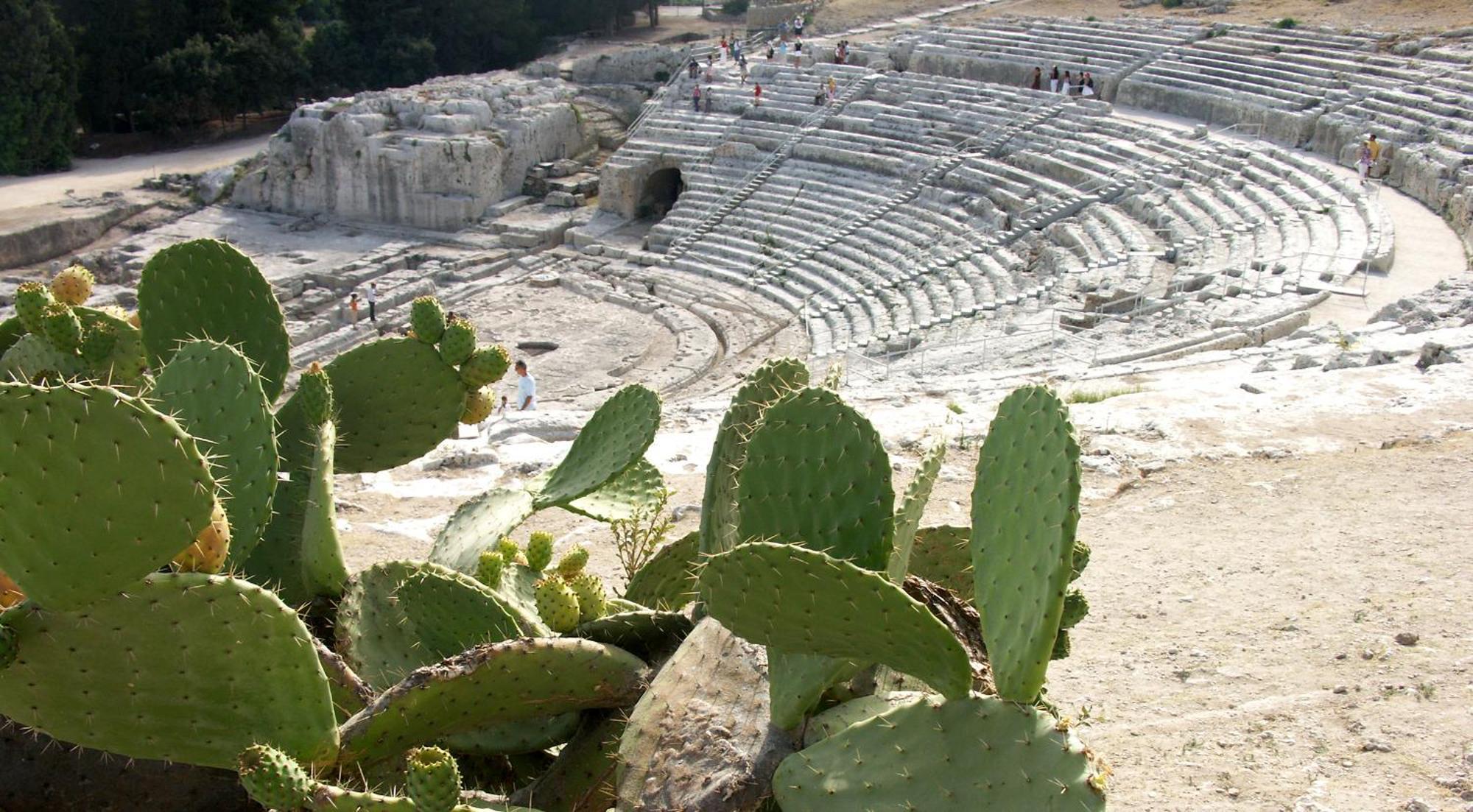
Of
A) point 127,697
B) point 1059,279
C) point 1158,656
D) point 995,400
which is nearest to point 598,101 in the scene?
point 1059,279

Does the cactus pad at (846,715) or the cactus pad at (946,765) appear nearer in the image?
the cactus pad at (946,765)

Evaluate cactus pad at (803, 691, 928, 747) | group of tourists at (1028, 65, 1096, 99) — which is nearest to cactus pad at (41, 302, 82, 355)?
cactus pad at (803, 691, 928, 747)

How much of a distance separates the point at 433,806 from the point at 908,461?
18.0 feet

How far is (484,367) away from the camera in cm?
410

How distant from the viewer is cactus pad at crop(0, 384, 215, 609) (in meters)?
2.32

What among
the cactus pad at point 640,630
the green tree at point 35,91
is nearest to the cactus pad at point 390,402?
the cactus pad at point 640,630

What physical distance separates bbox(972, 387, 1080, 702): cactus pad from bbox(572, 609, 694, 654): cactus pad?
96 centimetres

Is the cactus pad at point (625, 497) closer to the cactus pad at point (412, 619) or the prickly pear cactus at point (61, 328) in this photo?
the cactus pad at point (412, 619)

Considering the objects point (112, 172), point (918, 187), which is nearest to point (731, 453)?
point (918, 187)

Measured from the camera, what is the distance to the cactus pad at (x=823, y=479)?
2.91 m

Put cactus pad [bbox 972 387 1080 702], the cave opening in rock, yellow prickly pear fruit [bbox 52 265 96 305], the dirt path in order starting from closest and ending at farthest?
cactus pad [bbox 972 387 1080 702] → yellow prickly pear fruit [bbox 52 265 96 305] → the cave opening in rock → the dirt path

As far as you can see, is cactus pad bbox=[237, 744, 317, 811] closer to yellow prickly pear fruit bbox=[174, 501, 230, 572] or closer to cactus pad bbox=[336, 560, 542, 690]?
yellow prickly pear fruit bbox=[174, 501, 230, 572]

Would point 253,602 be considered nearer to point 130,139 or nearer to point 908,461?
point 908,461

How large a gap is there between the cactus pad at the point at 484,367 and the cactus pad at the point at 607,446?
35cm
